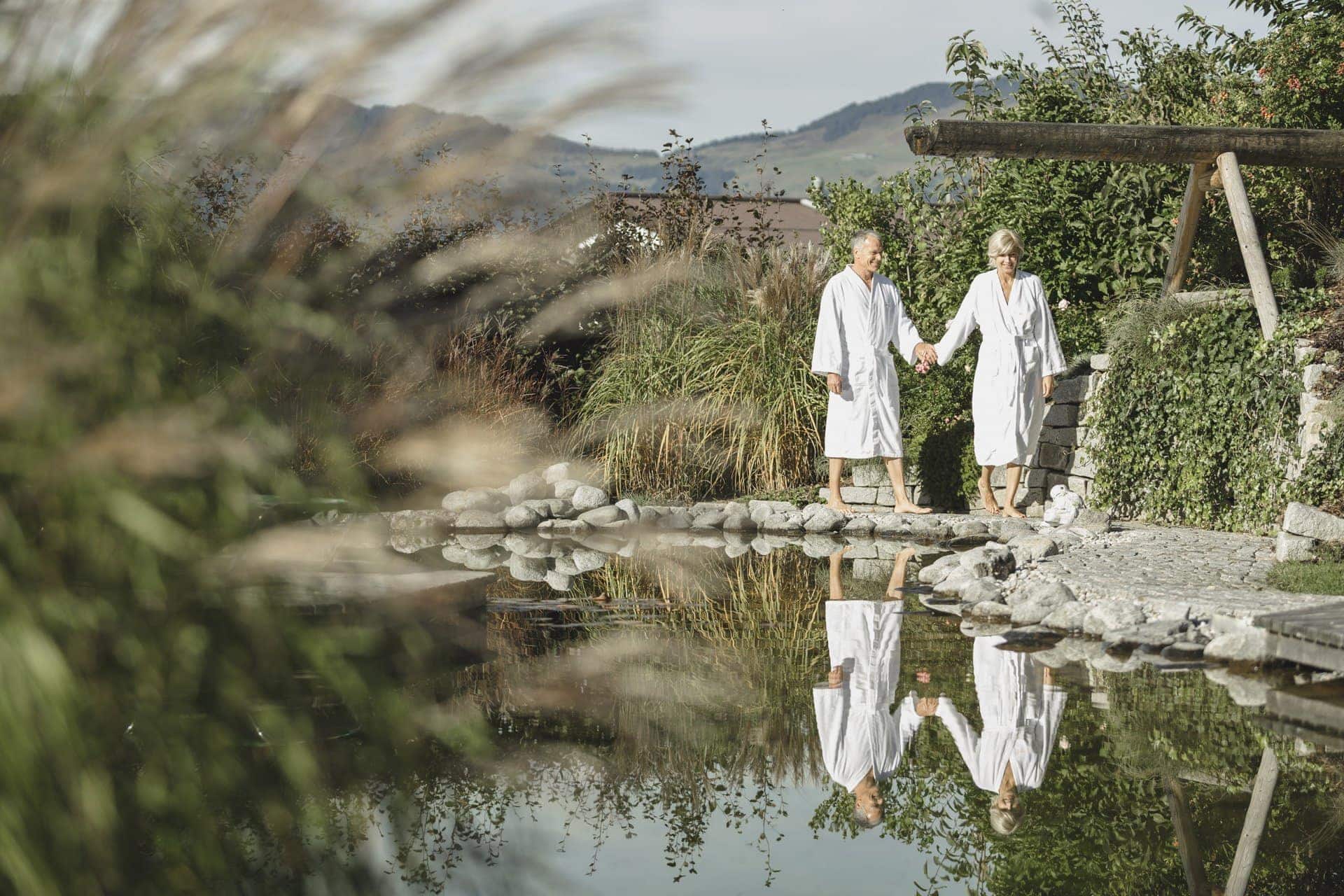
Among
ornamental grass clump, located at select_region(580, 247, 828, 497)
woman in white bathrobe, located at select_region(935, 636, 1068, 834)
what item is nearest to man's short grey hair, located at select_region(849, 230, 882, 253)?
ornamental grass clump, located at select_region(580, 247, 828, 497)

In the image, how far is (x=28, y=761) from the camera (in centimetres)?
116

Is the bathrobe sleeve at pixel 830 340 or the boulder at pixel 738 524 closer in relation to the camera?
the boulder at pixel 738 524

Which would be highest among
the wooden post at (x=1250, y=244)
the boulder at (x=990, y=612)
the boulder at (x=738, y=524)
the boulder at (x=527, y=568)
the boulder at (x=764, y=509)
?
the wooden post at (x=1250, y=244)

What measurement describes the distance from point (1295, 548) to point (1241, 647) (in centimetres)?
181

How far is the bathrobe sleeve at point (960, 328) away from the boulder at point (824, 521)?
50.1 inches

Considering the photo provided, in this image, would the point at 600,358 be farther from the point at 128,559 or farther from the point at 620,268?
the point at 128,559

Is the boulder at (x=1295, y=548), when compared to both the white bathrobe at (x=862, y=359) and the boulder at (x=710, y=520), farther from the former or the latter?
the boulder at (x=710, y=520)

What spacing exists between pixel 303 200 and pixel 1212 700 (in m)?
3.36

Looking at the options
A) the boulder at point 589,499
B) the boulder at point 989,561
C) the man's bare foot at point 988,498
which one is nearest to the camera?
the boulder at point 989,561

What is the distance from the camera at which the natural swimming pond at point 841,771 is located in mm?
2412

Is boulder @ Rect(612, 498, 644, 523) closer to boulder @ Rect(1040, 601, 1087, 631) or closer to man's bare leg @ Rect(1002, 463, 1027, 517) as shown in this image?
man's bare leg @ Rect(1002, 463, 1027, 517)

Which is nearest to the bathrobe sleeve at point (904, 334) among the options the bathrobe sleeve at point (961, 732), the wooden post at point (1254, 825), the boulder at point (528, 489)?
the boulder at point (528, 489)

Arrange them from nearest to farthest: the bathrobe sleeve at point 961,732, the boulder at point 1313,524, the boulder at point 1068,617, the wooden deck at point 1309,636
Result: the bathrobe sleeve at point 961,732 < the wooden deck at point 1309,636 < the boulder at point 1068,617 < the boulder at point 1313,524

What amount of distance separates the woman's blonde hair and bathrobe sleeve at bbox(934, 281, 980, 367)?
250 millimetres
